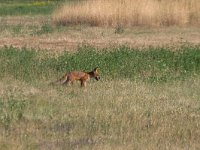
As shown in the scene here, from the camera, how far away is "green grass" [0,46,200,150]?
7945mm

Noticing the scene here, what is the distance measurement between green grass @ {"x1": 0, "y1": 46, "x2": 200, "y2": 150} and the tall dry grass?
10.0 metres

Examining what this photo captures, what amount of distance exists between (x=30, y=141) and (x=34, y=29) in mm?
16180

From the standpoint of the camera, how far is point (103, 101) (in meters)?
10.1

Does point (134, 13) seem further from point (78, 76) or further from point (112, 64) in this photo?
point (78, 76)

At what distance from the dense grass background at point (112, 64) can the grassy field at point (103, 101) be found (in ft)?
0.07

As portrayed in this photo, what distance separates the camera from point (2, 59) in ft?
44.8

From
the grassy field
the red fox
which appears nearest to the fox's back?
the red fox

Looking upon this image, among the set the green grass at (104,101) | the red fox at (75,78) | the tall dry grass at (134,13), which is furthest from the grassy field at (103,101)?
the tall dry grass at (134,13)

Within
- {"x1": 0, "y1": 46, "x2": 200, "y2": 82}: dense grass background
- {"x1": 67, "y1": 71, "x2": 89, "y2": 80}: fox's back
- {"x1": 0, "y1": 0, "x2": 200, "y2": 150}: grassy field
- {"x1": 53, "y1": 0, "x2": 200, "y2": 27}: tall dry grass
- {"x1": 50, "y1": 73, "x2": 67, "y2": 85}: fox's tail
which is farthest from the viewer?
{"x1": 53, "y1": 0, "x2": 200, "y2": 27}: tall dry grass

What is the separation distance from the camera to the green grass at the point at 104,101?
26.1 ft

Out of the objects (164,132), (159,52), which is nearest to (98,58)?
(159,52)

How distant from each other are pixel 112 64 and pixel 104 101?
→ 3.19 meters

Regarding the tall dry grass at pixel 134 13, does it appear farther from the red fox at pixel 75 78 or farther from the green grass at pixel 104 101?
the red fox at pixel 75 78

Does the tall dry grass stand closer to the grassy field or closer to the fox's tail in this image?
the grassy field
